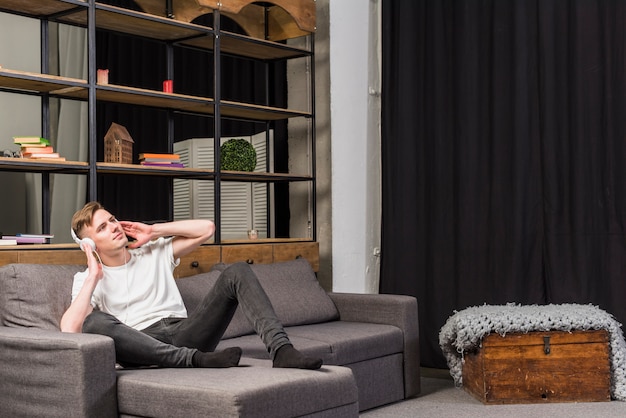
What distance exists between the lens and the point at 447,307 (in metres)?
5.23

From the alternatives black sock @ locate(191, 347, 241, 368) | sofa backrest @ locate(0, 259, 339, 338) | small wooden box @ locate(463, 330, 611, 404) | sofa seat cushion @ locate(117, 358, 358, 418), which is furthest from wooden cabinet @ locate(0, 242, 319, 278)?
small wooden box @ locate(463, 330, 611, 404)

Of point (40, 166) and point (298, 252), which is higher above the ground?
point (40, 166)

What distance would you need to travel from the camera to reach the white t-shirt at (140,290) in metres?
3.28

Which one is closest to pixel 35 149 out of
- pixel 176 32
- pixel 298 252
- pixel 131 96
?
pixel 131 96

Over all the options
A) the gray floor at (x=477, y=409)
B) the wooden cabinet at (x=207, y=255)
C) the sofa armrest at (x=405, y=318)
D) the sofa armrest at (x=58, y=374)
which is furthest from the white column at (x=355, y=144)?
the sofa armrest at (x=58, y=374)

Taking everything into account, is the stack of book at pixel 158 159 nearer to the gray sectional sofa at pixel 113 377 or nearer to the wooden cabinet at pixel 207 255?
the wooden cabinet at pixel 207 255

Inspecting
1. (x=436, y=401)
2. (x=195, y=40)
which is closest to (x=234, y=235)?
(x=195, y=40)

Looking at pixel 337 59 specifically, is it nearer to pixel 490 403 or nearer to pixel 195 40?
pixel 195 40

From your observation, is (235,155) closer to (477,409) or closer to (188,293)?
(188,293)

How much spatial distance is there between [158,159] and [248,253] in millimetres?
751

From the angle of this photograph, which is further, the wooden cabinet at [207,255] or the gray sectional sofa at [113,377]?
the wooden cabinet at [207,255]

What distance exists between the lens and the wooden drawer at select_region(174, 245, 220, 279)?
4.28 m

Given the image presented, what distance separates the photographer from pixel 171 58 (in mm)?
4680

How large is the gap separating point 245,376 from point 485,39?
315 cm
